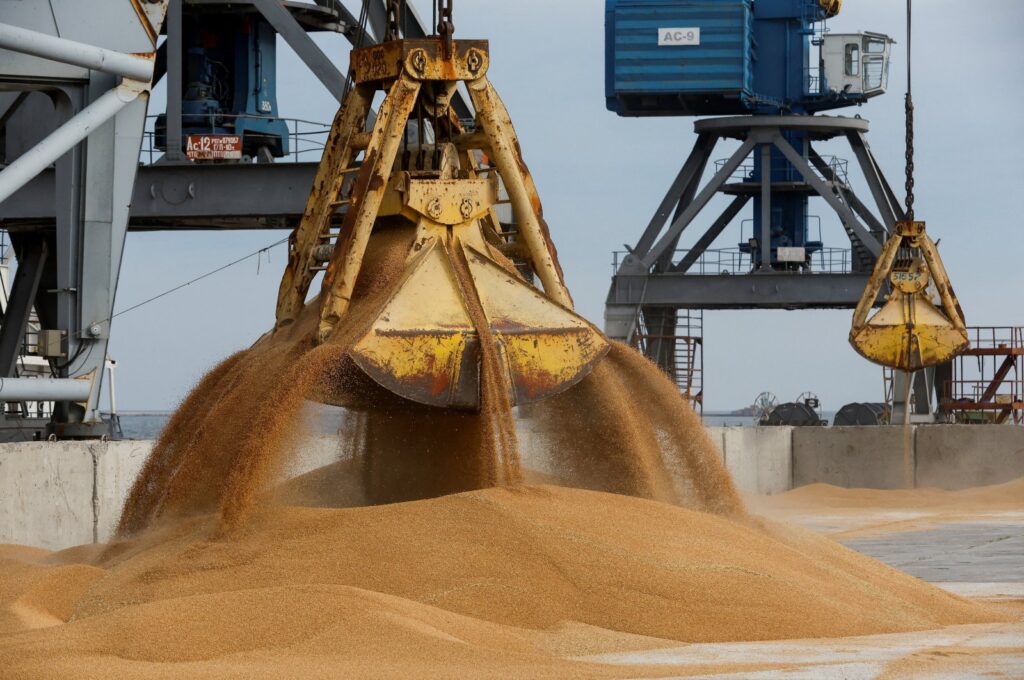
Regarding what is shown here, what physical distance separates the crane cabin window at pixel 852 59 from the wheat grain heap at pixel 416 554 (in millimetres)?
36290

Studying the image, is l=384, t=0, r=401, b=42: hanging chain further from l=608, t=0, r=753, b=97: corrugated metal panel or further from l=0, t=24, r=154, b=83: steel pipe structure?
l=608, t=0, r=753, b=97: corrugated metal panel

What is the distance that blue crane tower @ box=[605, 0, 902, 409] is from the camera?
42.8m

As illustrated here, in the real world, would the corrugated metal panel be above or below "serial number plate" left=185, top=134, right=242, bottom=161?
above

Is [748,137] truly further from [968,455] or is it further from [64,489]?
[64,489]

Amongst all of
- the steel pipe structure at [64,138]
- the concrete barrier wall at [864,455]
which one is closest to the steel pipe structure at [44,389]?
the steel pipe structure at [64,138]

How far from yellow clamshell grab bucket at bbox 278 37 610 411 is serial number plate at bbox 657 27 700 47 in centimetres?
3447

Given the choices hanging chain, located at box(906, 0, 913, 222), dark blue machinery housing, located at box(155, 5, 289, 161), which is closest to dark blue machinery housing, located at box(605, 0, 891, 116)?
dark blue machinery housing, located at box(155, 5, 289, 161)

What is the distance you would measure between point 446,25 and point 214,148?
1632 centimetres

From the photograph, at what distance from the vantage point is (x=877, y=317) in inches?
882

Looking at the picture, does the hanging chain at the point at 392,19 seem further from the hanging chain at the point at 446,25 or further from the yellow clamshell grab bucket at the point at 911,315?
the yellow clamshell grab bucket at the point at 911,315

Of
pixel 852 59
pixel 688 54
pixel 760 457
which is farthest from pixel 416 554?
pixel 852 59

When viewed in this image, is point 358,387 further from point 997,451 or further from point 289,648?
point 997,451

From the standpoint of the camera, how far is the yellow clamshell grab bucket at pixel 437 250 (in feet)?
28.2

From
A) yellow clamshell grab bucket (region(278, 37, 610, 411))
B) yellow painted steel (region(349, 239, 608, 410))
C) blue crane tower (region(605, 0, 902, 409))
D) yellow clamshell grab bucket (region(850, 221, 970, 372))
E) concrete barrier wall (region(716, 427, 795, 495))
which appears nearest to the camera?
yellow painted steel (region(349, 239, 608, 410))
